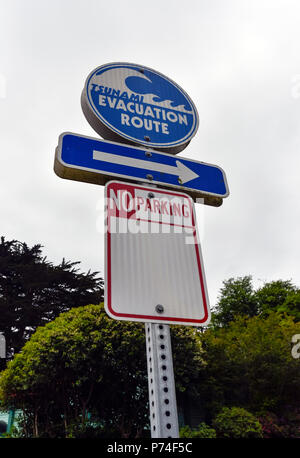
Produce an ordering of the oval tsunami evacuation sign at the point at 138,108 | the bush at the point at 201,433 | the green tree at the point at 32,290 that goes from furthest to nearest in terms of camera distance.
→ 1. the green tree at the point at 32,290
2. the bush at the point at 201,433
3. the oval tsunami evacuation sign at the point at 138,108

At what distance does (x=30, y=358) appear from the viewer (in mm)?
7762

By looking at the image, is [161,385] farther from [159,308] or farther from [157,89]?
[157,89]

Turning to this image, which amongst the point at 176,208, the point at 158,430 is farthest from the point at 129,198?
the point at 158,430

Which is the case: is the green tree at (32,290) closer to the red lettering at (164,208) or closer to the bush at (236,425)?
the bush at (236,425)

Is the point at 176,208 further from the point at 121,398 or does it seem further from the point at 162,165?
the point at 121,398

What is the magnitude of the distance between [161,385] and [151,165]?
0.98 meters

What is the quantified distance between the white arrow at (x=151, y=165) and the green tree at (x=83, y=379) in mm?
6914

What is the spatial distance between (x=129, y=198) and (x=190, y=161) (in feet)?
1.64

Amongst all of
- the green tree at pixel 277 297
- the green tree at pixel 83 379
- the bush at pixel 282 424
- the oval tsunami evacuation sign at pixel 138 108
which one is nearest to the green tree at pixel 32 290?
the green tree at pixel 83 379

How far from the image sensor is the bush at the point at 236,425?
7.37m

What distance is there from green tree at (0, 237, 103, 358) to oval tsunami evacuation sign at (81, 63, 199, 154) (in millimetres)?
18022

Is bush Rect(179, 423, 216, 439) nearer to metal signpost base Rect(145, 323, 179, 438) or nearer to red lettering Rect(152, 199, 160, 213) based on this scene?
metal signpost base Rect(145, 323, 179, 438)

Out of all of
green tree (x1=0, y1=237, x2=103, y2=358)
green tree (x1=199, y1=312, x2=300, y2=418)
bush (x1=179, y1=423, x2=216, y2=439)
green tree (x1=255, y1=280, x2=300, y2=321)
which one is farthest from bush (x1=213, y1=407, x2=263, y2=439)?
green tree (x1=255, y1=280, x2=300, y2=321)

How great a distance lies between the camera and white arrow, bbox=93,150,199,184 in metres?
1.52
